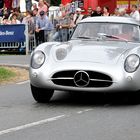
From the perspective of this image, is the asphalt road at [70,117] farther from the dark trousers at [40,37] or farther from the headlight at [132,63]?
the dark trousers at [40,37]

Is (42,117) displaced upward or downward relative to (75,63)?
downward

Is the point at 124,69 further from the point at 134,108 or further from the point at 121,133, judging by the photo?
the point at 121,133

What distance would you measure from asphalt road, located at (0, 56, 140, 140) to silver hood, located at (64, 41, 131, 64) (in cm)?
77

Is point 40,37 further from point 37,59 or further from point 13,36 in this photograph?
point 37,59

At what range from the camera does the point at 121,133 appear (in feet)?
24.2

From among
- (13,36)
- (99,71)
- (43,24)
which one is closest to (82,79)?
(99,71)

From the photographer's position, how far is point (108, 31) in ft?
35.0

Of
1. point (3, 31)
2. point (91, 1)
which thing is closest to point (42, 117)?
point (3, 31)

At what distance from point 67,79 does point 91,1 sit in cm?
1901

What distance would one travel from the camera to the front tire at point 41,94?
9773mm

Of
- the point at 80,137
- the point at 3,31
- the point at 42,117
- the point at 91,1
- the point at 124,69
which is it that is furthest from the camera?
the point at 91,1

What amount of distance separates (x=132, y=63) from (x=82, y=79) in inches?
33.7

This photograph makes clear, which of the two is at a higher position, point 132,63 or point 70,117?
point 132,63

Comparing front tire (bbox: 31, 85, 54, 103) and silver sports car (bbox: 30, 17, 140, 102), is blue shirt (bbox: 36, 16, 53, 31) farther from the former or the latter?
front tire (bbox: 31, 85, 54, 103)
